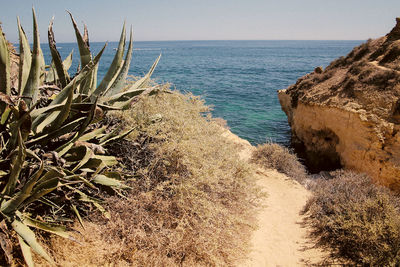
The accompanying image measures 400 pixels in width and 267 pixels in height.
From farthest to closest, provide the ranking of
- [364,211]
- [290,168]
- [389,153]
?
[290,168] < [389,153] < [364,211]

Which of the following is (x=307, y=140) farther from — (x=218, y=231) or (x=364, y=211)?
(x=218, y=231)

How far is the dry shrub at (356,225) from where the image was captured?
3934 millimetres

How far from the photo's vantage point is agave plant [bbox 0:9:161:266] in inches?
91.7

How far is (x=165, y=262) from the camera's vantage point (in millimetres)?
3373

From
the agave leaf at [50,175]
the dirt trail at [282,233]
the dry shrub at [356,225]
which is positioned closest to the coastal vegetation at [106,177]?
the agave leaf at [50,175]

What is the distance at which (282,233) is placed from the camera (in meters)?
4.85

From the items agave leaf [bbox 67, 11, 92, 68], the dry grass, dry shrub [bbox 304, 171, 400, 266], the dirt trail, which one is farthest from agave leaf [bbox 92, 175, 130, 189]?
dry shrub [bbox 304, 171, 400, 266]

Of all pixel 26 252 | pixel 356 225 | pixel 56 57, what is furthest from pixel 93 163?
pixel 356 225

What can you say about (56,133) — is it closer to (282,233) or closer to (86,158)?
(86,158)

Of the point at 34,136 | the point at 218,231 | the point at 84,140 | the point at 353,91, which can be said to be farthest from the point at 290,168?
the point at 34,136

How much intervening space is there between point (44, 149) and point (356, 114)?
7.48 m

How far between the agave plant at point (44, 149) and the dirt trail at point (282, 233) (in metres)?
2.61

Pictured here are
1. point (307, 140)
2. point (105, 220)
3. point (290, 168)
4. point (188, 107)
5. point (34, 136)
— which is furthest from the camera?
point (307, 140)

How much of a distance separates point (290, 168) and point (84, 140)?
6.16m
